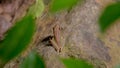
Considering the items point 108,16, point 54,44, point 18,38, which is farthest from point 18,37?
point 54,44

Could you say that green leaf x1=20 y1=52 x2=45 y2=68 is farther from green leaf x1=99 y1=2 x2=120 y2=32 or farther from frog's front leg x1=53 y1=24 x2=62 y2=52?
frog's front leg x1=53 y1=24 x2=62 y2=52

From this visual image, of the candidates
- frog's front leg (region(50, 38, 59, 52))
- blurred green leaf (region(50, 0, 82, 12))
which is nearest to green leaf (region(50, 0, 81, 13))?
blurred green leaf (region(50, 0, 82, 12))

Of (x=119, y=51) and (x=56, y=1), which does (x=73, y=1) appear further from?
(x=119, y=51)

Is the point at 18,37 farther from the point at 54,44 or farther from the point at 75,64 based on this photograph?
the point at 54,44

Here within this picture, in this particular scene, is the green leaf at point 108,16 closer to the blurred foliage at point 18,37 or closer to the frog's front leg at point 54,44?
the blurred foliage at point 18,37

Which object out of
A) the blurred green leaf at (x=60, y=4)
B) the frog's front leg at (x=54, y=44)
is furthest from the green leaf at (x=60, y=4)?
the frog's front leg at (x=54, y=44)

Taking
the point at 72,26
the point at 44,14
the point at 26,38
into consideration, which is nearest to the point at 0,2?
the point at 44,14

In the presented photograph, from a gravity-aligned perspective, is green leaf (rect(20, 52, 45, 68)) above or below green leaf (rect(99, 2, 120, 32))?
below
